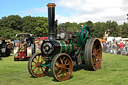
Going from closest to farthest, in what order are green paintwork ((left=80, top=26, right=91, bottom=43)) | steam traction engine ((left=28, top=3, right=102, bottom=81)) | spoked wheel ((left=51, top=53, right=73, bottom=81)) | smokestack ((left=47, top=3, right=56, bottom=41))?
spoked wheel ((left=51, top=53, right=73, bottom=81)) → steam traction engine ((left=28, top=3, right=102, bottom=81)) → smokestack ((left=47, top=3, right=56, bottom=41)) → green paintwork ((left=80, top=26, right=91, bottom=43))

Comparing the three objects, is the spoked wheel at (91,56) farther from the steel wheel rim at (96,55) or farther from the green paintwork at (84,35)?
the green paintwork at (84,35)

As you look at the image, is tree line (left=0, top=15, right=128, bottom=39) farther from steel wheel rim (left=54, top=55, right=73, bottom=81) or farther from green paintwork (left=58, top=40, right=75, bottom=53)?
steel wheel rim (left=54, top=55, right=73, bottom=81)

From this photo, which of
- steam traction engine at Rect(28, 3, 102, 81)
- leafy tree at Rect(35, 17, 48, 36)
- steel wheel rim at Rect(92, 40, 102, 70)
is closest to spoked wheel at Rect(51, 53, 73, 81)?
steam traction engine at Rect(28, 3, 102, 81)

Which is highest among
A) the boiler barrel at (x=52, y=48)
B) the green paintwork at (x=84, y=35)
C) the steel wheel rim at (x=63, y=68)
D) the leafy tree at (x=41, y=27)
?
the leafy tree at (x=41, y=27)

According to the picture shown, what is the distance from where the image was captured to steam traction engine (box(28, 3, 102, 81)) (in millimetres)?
5688

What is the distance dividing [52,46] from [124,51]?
11174 mm

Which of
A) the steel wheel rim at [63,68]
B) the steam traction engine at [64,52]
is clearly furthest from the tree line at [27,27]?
the steel wheel rim at [63,68]

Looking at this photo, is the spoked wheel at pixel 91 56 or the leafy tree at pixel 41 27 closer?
the spoked wheel at pixel 91 56

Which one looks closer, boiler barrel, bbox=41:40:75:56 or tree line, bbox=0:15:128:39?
boiler barrel, bbox=41:40:75:56

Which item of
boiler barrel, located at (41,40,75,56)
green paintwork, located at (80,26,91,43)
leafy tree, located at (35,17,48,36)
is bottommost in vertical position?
boiler barrel, located at (41,40,75,56)

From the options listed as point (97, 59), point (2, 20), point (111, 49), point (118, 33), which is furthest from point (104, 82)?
point (118, 33)

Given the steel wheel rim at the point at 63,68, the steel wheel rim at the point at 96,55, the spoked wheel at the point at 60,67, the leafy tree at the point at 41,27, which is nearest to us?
the spoked wheel at the point at 60,67

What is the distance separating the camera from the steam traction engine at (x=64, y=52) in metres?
5.69

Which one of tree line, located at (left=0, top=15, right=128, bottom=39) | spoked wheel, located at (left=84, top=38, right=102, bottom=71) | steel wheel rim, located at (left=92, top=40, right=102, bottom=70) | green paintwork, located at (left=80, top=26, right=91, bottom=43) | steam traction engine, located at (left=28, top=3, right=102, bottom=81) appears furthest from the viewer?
tree line, located at (left=0, top=15, right=128, bottom=39)
